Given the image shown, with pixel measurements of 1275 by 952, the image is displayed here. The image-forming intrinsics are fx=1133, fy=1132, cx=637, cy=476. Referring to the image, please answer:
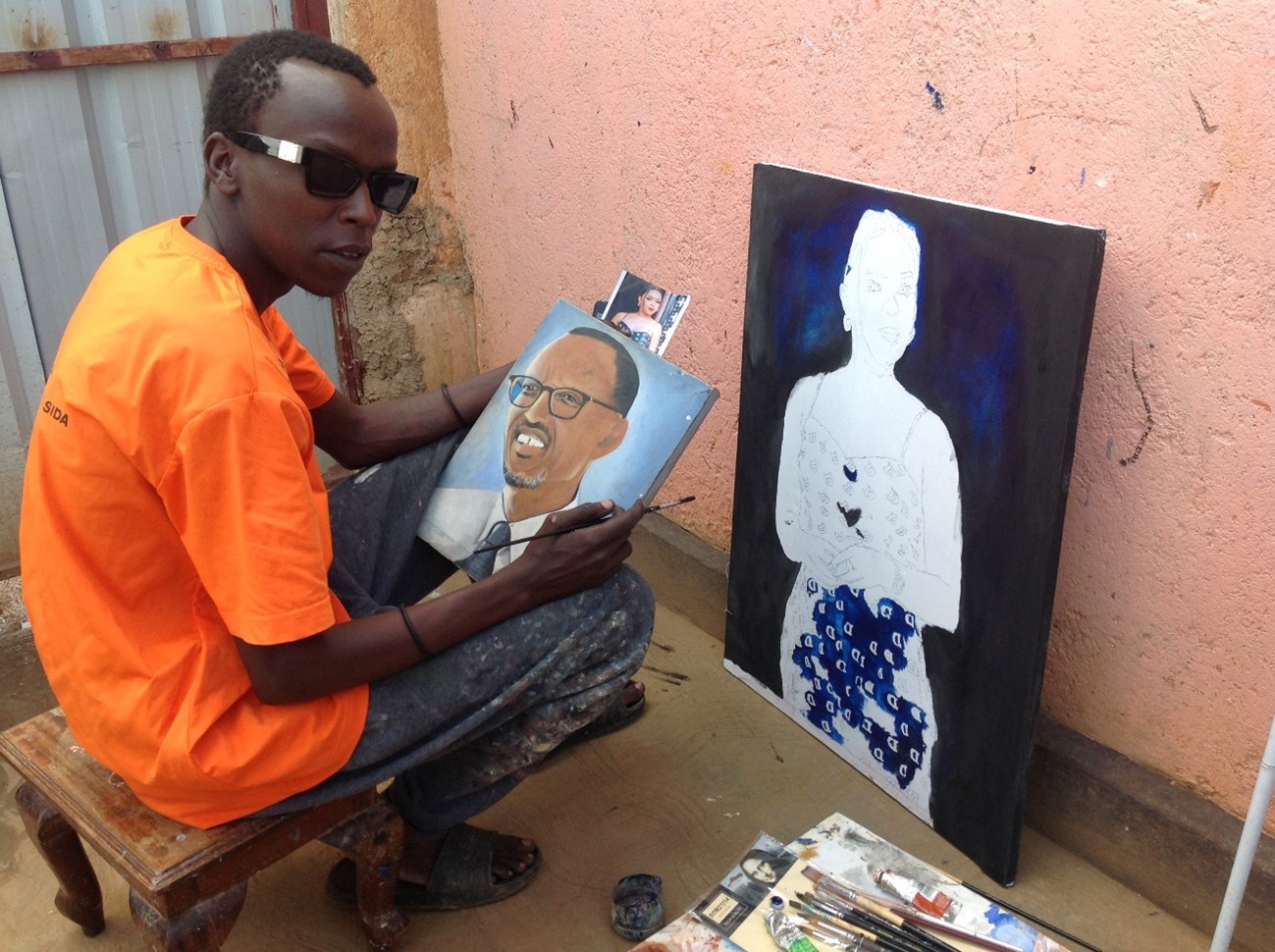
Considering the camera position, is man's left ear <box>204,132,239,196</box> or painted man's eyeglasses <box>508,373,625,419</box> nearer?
man's left ear <box>204,132,239,196</box>

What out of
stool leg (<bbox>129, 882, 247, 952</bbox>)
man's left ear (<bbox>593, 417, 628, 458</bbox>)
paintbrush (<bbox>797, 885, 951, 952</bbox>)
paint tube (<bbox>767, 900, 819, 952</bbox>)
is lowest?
paint tube (<bbox>767, 900, 819, 952</bbox>)

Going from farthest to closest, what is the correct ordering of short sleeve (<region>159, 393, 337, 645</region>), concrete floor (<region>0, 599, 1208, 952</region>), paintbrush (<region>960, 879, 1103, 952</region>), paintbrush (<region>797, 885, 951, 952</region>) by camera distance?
1. concrete floor (<region>0, 599, 1208, 952</region>)
2. paintbrush (<region>960, 879, 1103, 952</region>)
3. paintbrush (<region>797, 885, 951, 952</region>)
4. short sleeve (<region>159, 393, 337, 645</region>)

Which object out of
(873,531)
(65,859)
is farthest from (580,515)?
(65,859)

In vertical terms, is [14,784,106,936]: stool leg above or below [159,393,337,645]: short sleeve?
below

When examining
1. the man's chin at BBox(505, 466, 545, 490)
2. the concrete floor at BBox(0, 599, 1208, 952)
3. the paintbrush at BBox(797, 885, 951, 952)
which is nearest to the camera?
the paintbrush at BBox(797, 885, 951, 952)

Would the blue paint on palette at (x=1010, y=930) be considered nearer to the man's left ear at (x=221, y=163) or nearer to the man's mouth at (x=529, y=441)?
the man's mouth at (x=529, y=441)

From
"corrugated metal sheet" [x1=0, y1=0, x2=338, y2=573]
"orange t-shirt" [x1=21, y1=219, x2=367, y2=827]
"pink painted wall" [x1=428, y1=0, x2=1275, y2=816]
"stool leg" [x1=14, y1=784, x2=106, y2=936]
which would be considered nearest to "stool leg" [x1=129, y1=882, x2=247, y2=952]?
"orange t-shirt" [x1=21, y1=219, x2=367, y2=827]

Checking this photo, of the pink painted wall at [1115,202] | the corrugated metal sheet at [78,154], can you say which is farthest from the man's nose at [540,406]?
the corrugated metal sheet at [78,154]

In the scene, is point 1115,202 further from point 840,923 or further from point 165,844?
point 165,844

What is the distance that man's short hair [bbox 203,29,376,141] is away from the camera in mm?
1681

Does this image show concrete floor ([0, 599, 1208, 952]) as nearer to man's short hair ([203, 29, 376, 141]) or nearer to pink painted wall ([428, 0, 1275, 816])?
pink painted wall ([428, 0, 1275, 816])

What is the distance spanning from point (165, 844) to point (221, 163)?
105 cm

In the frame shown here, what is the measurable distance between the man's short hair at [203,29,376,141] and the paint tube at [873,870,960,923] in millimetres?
1603

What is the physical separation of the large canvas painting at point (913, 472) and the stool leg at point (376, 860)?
1.00m
